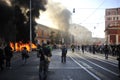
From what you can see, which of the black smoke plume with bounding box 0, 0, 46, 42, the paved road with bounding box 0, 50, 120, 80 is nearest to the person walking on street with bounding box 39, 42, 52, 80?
the paved road with bounding box 0, 50, 120, 80

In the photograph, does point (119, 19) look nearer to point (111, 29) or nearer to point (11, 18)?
point (111, 29)

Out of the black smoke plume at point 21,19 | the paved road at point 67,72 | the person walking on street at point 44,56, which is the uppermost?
the black smoke plume at point 21,19

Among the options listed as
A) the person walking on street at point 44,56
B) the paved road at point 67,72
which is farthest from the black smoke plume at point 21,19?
the person walking on street at point 44,56

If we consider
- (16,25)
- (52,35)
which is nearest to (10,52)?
(16,25)

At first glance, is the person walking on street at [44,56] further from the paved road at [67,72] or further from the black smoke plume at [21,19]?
the black smoke plume at [21,19]

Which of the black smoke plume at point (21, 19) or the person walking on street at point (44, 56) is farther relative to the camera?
the black smoke plume at point (21, 19)

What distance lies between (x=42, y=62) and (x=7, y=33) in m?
39.5

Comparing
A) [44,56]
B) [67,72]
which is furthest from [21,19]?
[44,56]

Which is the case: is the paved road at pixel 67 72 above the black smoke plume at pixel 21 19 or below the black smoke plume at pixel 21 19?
below

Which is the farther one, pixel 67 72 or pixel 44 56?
pixel 67 72

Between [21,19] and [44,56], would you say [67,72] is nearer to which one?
[44,56]

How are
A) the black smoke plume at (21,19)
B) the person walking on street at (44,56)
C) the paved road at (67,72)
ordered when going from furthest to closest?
1. the black smoke plume at (21,19)
2. the paved road at (67,72)
3. the person walking on street at (44,56)

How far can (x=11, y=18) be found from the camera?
54.7 metres

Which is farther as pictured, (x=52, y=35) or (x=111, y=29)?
(x=52, y=35)
